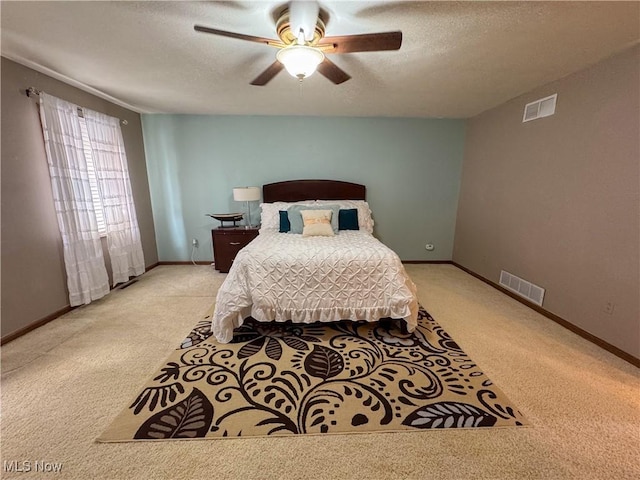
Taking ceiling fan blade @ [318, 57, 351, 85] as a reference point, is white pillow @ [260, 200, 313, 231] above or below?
below

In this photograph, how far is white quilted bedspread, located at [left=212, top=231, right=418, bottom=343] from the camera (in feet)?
7.55

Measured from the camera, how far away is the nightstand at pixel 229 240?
153 inches

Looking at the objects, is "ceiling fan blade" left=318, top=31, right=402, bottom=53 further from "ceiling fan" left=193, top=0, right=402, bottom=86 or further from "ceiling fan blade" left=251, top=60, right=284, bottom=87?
"ceiling fan blade" left=251, top=60, right=284, bottom=87

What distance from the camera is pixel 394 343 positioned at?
7.59ft

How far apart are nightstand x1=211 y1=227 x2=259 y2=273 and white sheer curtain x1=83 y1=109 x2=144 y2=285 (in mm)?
1055

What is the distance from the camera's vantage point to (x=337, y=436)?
146cm

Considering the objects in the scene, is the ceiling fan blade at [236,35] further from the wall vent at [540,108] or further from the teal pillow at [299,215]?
the wall vent at [540,108]

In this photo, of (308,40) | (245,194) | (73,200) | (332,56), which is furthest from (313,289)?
(73,200)

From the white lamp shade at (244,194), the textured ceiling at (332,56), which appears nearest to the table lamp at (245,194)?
the white lamp shade at (244,194)

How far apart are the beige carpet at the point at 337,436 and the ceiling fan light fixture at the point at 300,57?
2.16 metres

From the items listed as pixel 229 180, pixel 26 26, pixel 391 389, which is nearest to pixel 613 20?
pixel 391 389

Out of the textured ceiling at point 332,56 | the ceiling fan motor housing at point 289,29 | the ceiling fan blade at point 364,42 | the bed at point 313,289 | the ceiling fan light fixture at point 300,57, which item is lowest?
the bed at point 313,289

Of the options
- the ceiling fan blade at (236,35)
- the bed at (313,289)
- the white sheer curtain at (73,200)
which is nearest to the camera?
the ceiling fan blade at (236,35)

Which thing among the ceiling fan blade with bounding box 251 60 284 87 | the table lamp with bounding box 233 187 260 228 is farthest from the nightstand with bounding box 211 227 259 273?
the ceiling fan blade with bounding box 251 60 284 87
